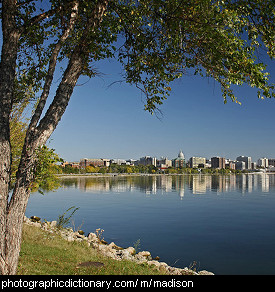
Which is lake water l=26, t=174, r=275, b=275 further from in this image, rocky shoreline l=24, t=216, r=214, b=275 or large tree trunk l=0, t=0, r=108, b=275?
large tree trunk l=0, t=0, r=108, b=275


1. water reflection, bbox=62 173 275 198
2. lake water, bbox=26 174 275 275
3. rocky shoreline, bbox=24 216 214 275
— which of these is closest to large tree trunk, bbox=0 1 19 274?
rocky shoreline, bbox=24 216 214 275

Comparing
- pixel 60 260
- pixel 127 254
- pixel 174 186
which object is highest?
pixel 60 260

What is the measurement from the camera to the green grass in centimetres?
1020

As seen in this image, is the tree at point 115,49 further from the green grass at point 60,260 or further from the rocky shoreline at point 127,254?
the rocky shoreline at point 127,254

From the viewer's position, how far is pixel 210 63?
26.8 feet

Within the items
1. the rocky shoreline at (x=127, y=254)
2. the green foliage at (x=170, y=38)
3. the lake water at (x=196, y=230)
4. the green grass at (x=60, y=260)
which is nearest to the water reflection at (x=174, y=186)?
the lake water at (x=196, y=230)

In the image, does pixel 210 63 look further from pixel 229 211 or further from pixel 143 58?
pixel 229 211

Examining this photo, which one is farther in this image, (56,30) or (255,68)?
(56,30)

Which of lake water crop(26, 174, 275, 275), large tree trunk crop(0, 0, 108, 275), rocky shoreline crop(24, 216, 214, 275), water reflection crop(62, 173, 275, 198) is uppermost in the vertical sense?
large tree trunk crop(0, 0, 108, 275)

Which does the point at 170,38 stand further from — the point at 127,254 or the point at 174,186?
the point at 174,186

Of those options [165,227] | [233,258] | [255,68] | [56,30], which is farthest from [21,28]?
[165,227]

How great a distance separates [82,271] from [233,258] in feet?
53.7

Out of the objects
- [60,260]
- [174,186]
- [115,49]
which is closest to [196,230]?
[60,260]

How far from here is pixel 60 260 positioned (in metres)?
12.0
